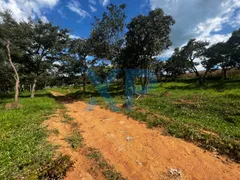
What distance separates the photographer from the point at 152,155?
486cm

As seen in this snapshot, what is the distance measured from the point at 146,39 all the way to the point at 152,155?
13743 millimetres

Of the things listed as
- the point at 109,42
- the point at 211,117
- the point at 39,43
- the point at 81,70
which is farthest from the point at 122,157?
the point at 39,43

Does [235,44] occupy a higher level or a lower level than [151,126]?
higher

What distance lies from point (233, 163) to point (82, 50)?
20.6 meters

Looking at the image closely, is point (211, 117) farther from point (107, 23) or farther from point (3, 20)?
point (3, 20)

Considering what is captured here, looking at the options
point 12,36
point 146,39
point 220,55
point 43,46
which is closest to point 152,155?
point 146,39

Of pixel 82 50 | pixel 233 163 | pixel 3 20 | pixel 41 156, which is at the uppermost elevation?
pixel 3 20

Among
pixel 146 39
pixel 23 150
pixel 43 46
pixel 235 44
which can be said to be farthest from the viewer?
pixel 235 44

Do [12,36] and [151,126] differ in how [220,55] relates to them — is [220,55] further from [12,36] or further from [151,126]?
[12,36]

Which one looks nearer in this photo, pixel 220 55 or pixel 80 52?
pixel 80 52

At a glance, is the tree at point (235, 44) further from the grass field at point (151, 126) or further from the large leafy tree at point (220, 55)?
the grass field at point (151, 126)

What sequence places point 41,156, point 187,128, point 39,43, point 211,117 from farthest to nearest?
point 39,43, point 211,117, point 187,128, point 41,156

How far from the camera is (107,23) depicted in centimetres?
1662

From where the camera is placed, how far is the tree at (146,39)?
49.2 ft
